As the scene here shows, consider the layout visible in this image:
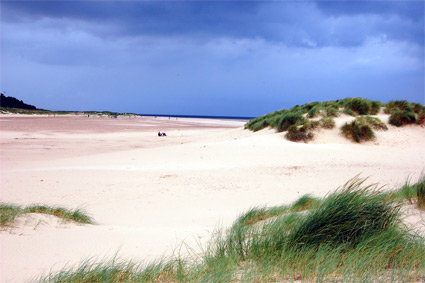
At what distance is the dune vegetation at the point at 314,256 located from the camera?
2.86 metres

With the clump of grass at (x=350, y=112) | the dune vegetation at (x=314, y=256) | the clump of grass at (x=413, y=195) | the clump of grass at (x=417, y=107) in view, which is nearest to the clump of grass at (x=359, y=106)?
the clump of grass at (x=350, y=112)

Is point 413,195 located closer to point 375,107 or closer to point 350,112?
point 350,112

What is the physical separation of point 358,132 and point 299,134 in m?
2.76

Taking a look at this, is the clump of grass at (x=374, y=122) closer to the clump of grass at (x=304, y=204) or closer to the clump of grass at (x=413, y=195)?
the clump of grass at (x=413, y=195)

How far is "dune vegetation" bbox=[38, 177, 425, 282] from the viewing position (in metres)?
2.86

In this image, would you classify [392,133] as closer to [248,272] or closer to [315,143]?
[315,143]

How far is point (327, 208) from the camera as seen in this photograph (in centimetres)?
362

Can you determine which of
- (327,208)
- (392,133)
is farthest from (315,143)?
(327,208)

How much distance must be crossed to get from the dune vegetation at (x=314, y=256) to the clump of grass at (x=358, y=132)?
483 inches

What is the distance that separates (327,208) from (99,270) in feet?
8.25

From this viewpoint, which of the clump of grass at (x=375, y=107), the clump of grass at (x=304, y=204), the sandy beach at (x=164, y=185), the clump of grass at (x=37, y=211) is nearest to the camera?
the sandy beach at (x=164, y=185)

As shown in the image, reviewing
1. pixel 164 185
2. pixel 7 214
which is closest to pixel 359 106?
pixel 164 185

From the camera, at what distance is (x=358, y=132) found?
15266 millimetres

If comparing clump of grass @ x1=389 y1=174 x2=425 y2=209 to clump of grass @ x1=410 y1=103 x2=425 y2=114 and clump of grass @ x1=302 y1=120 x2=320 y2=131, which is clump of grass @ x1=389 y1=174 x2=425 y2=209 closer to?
clump of grass @ x1=302 y1=120 x2=320 y2=131
